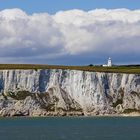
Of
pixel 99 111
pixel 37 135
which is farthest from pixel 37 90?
pixel 37 135

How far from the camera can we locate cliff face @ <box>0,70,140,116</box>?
161m

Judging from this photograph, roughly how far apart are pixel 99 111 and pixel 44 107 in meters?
13.0

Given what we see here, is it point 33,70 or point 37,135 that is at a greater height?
point 33,70

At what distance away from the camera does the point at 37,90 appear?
163250 millimetres

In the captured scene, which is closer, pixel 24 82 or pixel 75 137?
pixel 75 137

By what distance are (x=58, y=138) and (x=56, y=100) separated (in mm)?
71604

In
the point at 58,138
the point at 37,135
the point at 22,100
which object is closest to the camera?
the point at 58,138

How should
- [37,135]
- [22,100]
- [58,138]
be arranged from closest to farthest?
[58,138]
[37,135]
[22,100]

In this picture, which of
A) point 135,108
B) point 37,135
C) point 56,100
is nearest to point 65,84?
point 56,100

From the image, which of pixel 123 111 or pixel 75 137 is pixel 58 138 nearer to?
pixel 75 137

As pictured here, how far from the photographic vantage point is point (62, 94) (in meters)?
164

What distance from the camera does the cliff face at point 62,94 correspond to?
6344 inches

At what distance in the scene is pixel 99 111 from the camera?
164 meters

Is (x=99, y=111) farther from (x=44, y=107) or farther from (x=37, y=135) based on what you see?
(x=37, y=135)
